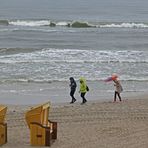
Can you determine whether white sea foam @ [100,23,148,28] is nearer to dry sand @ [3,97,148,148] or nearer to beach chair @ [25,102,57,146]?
dry sand @ [3,97,148,148]

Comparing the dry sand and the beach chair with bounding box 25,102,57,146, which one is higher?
the beach chair with bounding box 25,102,57,146

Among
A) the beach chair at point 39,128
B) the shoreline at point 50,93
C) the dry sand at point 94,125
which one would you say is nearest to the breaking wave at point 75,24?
the shoreline at point 50,93

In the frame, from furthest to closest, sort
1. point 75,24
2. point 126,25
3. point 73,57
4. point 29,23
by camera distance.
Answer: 1. point 29,23
2. point 126,25
3. point 75,24
4. point 73,57

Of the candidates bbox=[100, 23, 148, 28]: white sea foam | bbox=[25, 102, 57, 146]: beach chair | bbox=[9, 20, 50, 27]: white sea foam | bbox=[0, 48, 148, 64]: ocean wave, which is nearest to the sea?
bbox=[0, 48, 148, 64]: ocean wave

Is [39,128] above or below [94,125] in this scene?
above

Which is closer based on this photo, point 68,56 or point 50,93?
point 50,93

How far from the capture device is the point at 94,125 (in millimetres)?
17016

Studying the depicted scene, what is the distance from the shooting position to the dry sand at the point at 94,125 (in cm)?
1498

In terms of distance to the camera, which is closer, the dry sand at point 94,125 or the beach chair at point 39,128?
the beach chair at point 39,128

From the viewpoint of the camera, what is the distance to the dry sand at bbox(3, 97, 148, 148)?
14977mm

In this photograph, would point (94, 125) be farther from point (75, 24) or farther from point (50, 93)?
point (75, 24)

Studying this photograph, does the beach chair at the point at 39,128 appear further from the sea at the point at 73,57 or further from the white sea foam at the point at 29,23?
the white sea foam at the point at 29,23

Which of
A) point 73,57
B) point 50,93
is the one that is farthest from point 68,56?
point 50,93

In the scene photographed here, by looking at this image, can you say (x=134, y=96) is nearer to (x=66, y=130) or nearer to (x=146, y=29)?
(x=66, y=130)
